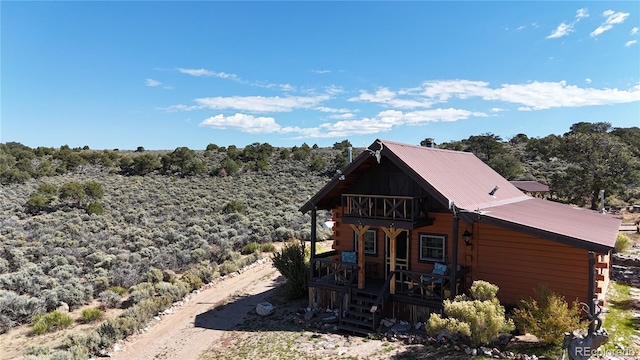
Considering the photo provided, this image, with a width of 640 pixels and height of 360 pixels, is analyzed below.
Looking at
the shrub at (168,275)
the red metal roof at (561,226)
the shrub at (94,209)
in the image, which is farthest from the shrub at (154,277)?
the shrub at (94,209)

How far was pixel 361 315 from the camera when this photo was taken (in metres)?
12.6

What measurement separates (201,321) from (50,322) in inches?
198

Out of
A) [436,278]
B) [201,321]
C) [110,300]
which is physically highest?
[436,278]

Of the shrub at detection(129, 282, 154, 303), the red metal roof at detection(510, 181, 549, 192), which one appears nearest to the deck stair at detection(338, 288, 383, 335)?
the shrub at detection(129, 282, 154, 303)

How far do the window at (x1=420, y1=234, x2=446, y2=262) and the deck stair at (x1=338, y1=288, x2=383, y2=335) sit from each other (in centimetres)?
226

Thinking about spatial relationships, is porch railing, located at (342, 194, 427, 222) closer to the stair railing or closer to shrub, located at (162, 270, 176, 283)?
the stair railing

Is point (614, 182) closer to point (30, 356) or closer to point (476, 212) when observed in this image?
point (476, 212)

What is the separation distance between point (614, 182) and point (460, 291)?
2490 cm

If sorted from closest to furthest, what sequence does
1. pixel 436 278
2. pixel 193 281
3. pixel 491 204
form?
pixel 436 278 → pixel 491 204 → pixel 193 281

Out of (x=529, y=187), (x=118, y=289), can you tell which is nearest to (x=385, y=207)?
(x=118, y=289)

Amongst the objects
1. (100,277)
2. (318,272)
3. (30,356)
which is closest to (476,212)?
(318,272)

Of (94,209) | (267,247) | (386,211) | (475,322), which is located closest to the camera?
(475,322)

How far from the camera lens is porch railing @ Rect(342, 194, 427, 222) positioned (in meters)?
12.6

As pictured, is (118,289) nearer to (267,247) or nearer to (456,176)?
(267,247)
